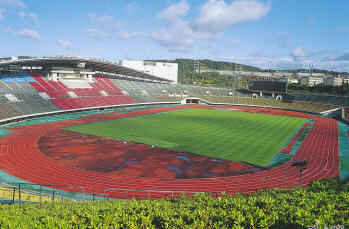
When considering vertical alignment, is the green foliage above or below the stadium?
above

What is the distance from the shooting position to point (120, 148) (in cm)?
2938

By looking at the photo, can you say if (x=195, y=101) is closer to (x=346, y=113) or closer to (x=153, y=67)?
(x=153, y=67)

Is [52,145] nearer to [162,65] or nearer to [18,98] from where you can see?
[18,98]

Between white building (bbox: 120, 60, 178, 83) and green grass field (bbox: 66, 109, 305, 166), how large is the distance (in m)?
54.8

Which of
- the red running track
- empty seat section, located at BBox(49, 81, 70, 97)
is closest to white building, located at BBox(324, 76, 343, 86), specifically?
the red running track

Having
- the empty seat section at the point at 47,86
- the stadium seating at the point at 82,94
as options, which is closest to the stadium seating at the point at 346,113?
the stadium seating at the point at 82,94

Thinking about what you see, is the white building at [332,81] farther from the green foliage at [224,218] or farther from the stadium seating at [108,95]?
the green foliage at [224,218]

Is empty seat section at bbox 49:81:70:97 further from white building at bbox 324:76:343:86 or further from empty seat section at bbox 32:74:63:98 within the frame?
white building at bbox 324:76:343:86

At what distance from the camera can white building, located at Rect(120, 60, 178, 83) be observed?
327 ft

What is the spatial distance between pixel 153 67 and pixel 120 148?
7773 cm

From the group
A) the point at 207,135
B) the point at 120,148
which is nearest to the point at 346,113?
the point at 207,135

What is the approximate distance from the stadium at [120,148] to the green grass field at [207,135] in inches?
5.1

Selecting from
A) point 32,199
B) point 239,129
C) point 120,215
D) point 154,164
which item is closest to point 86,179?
point 32,199

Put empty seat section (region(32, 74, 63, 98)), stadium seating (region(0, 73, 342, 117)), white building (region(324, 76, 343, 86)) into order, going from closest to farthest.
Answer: stadium seating (region(0, 73, 342, 117))
empty seat section (region(32, 74, 63, 98))
white building (region(324, 76, 343, 86))
